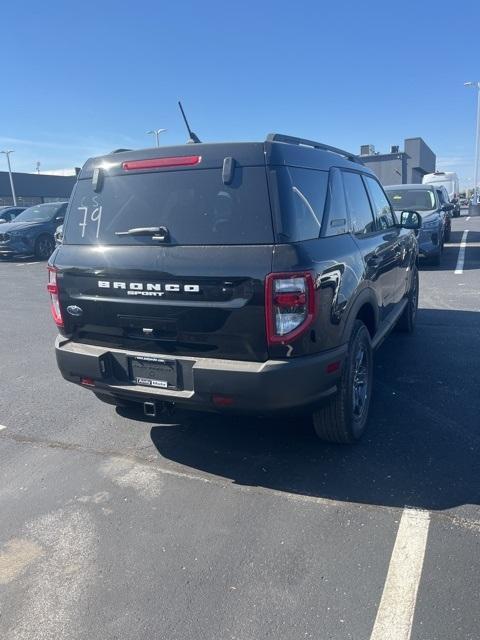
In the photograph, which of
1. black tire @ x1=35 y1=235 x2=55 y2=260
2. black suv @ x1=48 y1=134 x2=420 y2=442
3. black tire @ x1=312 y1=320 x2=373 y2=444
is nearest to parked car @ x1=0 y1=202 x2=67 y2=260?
black tire @ x1=35 y1=235 x2=55 y2=260

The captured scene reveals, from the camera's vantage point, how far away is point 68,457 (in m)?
3.72

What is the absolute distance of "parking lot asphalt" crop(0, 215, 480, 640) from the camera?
2.26 meters

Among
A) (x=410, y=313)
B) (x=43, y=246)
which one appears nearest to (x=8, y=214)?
(x=43, y=246)

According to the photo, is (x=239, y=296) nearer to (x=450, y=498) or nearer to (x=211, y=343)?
(x=211, y=343)

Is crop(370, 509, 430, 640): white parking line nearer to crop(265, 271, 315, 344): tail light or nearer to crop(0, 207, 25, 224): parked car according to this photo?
crop(265, 271, 315, 344): tail light

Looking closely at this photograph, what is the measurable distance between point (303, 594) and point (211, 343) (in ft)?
4.47

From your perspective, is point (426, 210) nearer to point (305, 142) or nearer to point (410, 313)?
point (410, 313)

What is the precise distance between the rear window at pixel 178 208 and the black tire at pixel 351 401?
44.2 inches

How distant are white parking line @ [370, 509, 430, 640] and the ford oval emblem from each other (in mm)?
2329

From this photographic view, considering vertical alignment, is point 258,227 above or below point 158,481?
above

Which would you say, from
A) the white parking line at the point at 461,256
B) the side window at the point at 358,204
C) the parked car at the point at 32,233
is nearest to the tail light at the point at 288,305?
the side window at the point at 358,204

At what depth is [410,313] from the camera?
6344mm

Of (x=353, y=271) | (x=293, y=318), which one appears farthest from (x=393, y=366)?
(x=293, y=318)

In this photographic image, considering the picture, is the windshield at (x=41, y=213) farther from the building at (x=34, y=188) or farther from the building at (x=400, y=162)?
the building at (x=34, y=188)
